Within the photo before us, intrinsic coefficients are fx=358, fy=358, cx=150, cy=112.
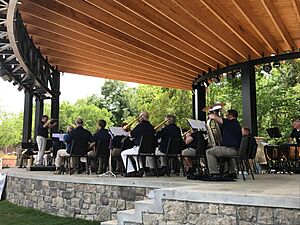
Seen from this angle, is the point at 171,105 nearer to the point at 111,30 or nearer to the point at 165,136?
the point at 111,30

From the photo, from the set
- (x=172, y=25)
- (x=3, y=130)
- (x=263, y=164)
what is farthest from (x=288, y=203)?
(x=3, y=130)

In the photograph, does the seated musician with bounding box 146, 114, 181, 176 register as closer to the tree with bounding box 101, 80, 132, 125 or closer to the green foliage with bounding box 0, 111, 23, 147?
the tree with bounding box 101, 80, 132, 125

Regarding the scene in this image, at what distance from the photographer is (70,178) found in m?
6.70

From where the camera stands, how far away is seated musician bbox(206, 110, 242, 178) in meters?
6.16

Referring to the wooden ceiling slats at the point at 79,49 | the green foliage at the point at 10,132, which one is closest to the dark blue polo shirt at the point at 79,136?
the wooden ceiling slats at the point at 79,49

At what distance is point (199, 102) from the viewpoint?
1355cm

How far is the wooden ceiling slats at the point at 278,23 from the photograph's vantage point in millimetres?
7354

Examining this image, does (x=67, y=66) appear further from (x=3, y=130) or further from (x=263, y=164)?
(x=3, y=130)

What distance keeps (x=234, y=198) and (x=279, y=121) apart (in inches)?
644

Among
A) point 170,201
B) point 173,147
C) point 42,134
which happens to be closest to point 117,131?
point 173,147

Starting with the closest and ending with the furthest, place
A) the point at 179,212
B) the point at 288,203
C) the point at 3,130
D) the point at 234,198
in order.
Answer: the point at 288,203, the point at 234,198, the point at 179,212, the point at 3,130

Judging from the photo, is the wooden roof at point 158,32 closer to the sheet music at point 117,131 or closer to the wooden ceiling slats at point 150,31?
the wooden ceiling slats at point 150,31

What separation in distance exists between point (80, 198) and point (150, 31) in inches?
176

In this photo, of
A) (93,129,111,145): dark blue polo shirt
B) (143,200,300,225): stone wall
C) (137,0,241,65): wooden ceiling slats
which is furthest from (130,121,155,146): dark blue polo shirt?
(143,200,300,225): stone wall
